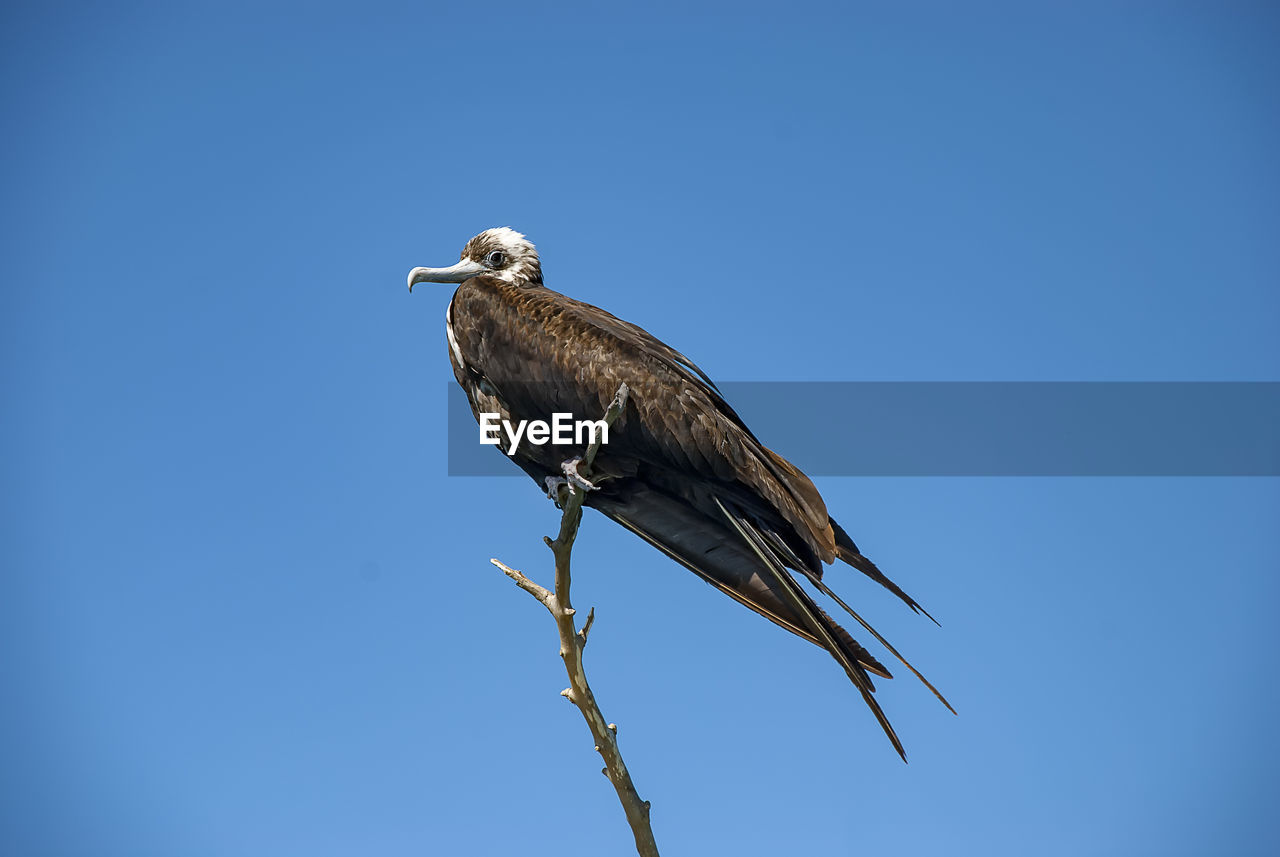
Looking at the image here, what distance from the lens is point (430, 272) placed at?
21.9 feet

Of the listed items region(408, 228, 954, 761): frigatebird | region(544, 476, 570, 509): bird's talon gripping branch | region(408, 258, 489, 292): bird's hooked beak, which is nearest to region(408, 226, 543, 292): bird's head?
region(408, 258, 489, 292): bird's hooked beak

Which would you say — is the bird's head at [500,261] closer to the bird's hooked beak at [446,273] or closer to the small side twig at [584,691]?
the bird's hooked beak at [446,273]

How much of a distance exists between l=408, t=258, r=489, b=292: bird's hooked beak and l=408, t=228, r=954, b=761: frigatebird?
2.07ft

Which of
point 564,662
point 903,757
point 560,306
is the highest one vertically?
point 560,306

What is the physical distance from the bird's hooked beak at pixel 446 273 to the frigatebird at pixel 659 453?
0.63m

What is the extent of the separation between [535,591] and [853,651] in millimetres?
1670

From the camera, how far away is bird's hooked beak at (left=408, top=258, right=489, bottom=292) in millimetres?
6648

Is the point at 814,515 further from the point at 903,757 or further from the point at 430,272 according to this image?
the point at 430,272

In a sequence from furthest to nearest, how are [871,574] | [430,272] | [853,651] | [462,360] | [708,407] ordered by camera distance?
[430,272], [462,360], [708,407], [871,574], [853,651]

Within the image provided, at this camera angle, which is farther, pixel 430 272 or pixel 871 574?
pixel 430 272

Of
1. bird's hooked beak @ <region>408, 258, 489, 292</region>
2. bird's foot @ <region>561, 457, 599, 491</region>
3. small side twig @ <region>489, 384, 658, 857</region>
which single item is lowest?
small side twig @ <region>489, 384, 658, 857</region>

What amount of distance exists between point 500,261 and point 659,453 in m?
2.08

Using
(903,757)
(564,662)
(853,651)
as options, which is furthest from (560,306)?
(903,757)

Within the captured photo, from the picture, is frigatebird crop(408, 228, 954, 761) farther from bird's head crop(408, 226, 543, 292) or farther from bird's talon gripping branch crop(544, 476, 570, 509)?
bird's head crop(408, 226, 543, 292)
